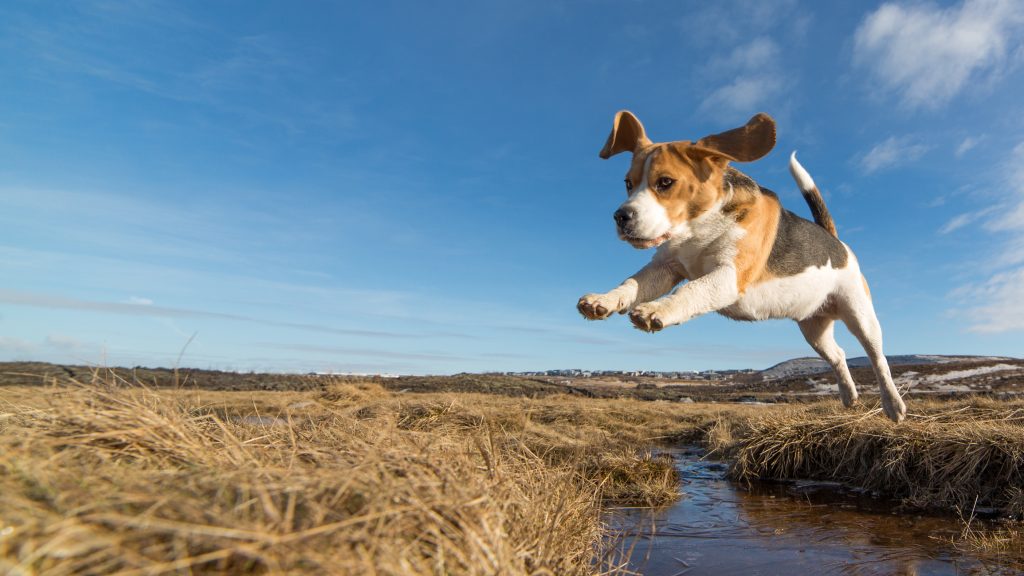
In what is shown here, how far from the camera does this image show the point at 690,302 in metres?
3.95

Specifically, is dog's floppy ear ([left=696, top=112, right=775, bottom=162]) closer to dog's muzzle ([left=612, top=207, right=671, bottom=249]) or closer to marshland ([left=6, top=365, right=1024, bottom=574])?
dog's muzzle ([left=612, top=207, right=671, bottom=249])

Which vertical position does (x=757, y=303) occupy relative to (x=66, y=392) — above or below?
above

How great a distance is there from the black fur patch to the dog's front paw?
1914 mm

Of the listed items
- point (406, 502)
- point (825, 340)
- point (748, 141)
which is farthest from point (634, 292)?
point (825, 340)

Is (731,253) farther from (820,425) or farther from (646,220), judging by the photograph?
(820,425)

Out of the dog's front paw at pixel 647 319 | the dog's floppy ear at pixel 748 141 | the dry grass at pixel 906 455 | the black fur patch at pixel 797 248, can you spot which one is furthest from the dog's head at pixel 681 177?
the dry grass at pixel 906 455

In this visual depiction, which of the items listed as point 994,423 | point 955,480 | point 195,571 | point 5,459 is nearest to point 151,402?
point 5,459

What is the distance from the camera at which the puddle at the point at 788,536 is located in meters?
4.04

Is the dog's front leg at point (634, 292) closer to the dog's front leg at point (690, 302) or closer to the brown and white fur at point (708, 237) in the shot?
the brown and white fur at point (708, 237)

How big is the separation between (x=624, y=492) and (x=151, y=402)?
5.16 m

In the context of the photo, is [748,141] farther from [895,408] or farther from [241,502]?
[895,408]

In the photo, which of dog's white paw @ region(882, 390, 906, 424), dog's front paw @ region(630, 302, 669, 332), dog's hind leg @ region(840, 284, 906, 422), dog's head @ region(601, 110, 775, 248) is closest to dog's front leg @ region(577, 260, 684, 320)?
dog's front paw @ region(630, 302, 669, 332)

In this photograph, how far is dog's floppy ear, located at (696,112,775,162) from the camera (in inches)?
171

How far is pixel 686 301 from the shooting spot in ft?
12.9
